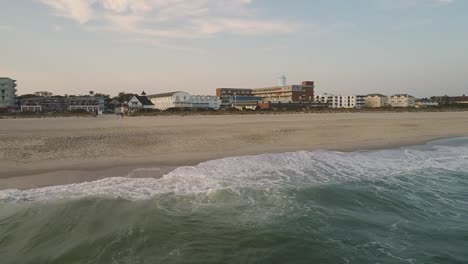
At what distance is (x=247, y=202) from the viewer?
842 cm

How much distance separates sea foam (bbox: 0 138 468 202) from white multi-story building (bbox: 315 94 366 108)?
124787mm

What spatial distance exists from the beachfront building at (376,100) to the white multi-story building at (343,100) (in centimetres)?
195

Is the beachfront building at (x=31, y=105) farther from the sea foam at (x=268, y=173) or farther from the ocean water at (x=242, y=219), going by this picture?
the ocean water at (x=242, y=219)

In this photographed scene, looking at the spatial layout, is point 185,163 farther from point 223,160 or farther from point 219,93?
point 219,93

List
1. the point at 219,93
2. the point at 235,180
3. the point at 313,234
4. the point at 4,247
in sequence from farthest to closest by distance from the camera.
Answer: the point at 219,93
the point at 235,180
the point at 313,234
the point at 4,247

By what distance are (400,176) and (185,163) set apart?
7.54 m

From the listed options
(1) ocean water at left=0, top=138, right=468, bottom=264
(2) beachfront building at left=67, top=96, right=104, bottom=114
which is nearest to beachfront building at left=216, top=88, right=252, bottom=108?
(2) beachfront building at left=67, top=96, right=104, bottom=114

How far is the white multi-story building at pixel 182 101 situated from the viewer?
96812 millimetres

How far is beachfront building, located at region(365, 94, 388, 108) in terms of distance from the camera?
13775 centimetres

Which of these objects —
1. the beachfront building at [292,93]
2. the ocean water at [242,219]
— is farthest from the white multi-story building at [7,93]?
the ocean water at [242,219]

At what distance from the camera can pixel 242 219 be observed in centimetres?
732

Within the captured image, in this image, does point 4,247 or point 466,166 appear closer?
point 4,247

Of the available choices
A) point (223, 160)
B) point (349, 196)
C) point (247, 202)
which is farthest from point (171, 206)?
point (223, 160)

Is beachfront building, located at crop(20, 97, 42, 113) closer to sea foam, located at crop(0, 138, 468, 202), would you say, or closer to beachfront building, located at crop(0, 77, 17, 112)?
beachfront building, located at crop(0, 77, 17, 112)
